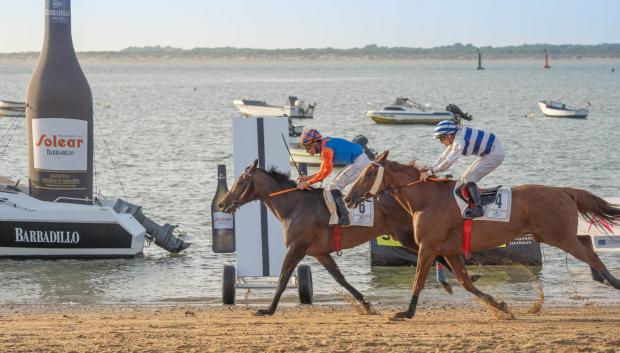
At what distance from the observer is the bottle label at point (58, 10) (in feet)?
65.4

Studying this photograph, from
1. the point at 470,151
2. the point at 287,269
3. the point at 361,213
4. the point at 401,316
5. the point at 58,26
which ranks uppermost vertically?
the point at 58,26

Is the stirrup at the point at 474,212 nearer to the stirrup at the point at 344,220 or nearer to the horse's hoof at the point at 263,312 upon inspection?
the stirrup at the point at 344,220

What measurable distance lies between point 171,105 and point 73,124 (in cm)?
8202

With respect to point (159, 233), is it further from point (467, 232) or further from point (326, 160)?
point (467, 232)

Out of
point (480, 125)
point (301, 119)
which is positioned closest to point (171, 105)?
point (301, 119)

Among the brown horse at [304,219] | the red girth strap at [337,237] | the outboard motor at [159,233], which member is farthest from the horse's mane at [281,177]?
the outboard motor at [159,233]

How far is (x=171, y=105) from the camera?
102 meters

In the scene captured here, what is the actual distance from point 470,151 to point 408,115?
4896 centimetres

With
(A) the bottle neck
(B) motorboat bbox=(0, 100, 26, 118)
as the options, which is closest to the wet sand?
(A) the bottle neck

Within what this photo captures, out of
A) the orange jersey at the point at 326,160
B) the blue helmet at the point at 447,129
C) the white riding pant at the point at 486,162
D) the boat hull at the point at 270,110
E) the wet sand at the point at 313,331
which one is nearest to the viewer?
the wet sand at the point at 313,331

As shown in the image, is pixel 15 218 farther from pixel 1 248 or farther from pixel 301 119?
pixel 301 119

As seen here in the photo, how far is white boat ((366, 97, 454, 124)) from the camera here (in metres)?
62.5

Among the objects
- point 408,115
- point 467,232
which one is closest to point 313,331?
point 467,232

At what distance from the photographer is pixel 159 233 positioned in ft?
69.9
